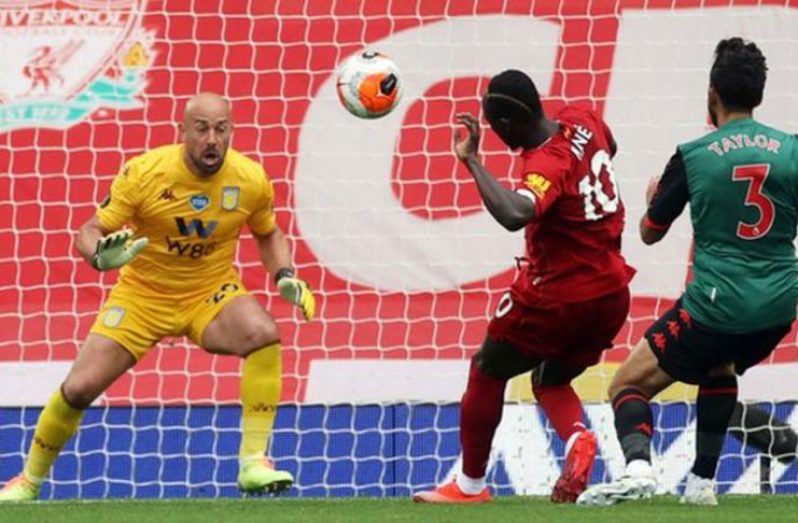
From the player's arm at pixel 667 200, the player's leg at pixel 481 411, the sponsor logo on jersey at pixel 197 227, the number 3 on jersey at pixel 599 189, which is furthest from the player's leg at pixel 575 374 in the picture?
the sponsor logo on jersey at pixel 197 227

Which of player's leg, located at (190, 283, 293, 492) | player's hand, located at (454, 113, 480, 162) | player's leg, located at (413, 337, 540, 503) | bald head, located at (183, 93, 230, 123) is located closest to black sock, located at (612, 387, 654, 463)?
player's leg, located at (413, 337, 540, 503)

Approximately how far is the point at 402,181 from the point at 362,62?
2.76m

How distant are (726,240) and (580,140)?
0.73 meters

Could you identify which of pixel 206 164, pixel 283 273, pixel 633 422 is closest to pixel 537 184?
pixel 633 422

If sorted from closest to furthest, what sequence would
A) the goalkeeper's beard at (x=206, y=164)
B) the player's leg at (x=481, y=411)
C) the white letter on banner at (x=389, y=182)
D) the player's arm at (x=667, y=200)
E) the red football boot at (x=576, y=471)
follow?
the player's arm at (x=667, y=200), the red football boot at (x=576, y=471), the player's leg at (x=481, y=411), the goalkeeper's beard at (x=206, y=164), the white letter on banner at (x=389, y=182)

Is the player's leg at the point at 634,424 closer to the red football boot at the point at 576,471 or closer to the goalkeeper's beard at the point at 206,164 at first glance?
the red football boot at the point at 576,471

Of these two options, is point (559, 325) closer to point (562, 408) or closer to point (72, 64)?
point (562, 408)

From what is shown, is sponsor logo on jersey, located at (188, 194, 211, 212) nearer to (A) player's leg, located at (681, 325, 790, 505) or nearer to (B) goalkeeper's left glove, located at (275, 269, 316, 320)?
(B) goalkeeper's left glove, located at (275, 269, 316, 320)

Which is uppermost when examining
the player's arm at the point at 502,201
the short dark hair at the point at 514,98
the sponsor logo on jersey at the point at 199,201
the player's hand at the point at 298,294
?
the short dark hair at the point at 514,98

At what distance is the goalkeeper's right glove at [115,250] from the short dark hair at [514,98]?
166cm

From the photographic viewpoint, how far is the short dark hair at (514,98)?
298 inches

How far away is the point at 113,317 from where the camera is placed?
28.7ft

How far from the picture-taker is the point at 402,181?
11.3m

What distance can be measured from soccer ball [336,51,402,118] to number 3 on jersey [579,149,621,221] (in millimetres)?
1204
